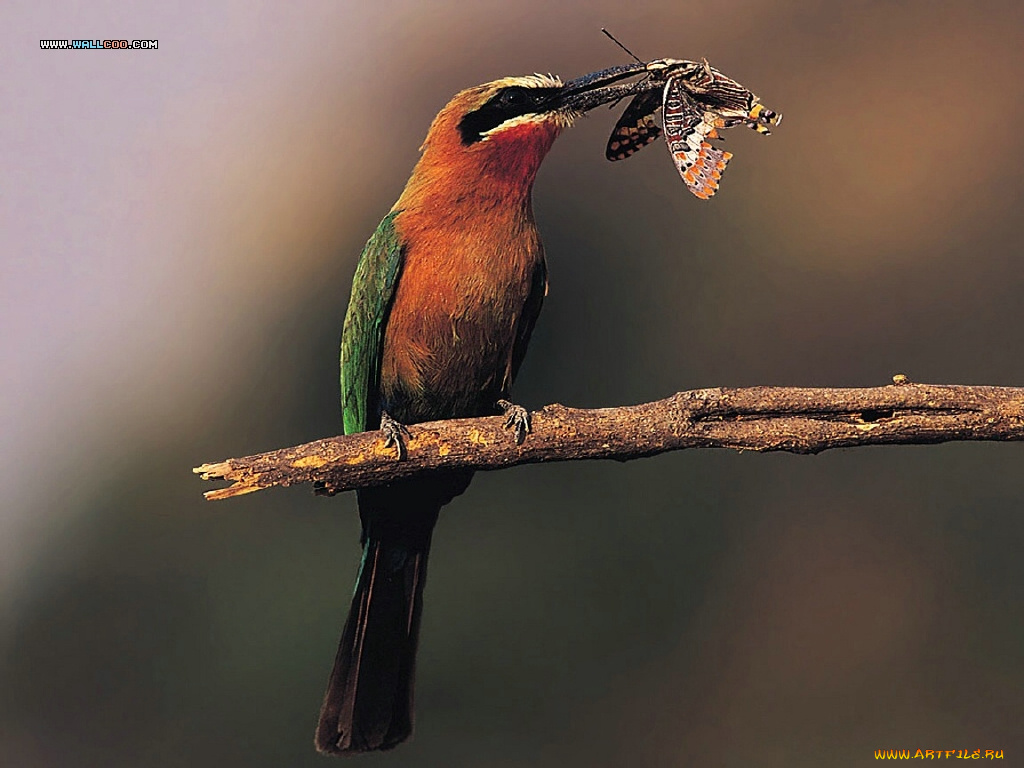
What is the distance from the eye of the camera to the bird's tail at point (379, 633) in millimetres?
3930

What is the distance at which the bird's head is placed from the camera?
3.65 metres

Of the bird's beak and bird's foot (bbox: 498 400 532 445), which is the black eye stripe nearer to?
the bird's beak

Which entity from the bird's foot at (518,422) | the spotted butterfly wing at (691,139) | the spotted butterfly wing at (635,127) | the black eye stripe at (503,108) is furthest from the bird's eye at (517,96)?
the bird's foot at (518,422)

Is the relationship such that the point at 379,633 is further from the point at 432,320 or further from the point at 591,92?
the point at 591,92

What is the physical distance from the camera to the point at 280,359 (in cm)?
795

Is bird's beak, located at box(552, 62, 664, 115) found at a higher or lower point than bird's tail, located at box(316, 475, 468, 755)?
higher

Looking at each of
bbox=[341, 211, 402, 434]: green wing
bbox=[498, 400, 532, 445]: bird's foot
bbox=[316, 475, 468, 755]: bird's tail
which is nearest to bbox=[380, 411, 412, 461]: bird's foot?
bbox=[498, 400, 532, 445]: bird's foot

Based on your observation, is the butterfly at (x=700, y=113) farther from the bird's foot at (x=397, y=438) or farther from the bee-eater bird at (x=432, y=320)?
the bird's foot at (x=397, y=438)

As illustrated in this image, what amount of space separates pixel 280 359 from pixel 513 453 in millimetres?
5040

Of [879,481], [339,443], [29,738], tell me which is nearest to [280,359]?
[29,738]

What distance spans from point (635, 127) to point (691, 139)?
33cm

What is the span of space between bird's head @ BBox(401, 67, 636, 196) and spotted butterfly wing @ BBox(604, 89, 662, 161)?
8 cm

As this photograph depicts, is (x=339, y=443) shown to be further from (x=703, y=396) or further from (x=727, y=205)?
(x=727, y=205)

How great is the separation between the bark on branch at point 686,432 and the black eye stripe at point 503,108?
1.02 meters
